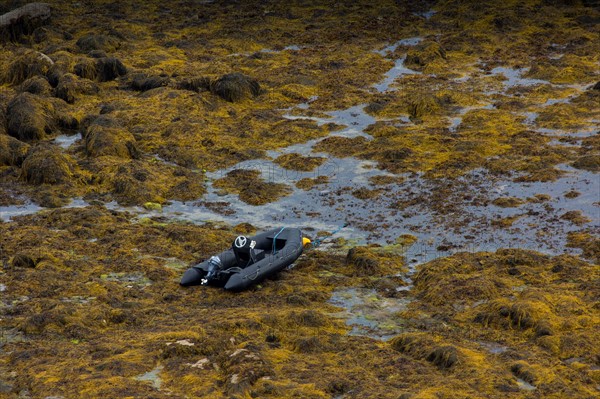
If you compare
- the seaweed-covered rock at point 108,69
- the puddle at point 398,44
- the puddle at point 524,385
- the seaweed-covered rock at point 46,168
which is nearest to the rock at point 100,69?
the seaweed-covered rock at point 108,69

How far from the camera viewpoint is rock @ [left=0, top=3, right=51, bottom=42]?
99.8 ft

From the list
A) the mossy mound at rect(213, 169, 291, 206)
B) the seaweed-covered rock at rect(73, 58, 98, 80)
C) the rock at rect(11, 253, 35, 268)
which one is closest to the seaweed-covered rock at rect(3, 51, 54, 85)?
the seaweed-covered rock at rect(73, 58, 98, 80)

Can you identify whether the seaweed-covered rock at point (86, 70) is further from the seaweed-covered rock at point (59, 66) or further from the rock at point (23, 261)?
the rock at point (23, 261)

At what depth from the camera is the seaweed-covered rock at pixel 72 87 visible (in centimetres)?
2533

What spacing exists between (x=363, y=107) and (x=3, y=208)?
30.2 feet

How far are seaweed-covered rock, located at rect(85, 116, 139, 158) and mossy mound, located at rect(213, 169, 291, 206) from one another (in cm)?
224

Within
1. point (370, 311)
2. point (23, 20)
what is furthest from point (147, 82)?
point (370, 311)

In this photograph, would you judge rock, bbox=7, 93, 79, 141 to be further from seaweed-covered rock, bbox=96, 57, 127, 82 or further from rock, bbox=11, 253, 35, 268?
rock, bbox=11, 253, 35, 268

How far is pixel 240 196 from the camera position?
20.5 metres

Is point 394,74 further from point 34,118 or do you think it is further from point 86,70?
point 34,118

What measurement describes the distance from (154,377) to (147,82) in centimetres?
1432

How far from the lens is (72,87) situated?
25469 mm

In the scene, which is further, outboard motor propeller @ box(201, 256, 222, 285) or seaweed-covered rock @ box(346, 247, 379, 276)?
seaweed-covered rock @ box(346, 247, 379, 276)

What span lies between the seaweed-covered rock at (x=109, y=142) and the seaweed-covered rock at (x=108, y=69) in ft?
14.6
